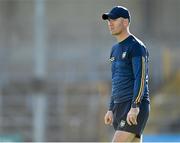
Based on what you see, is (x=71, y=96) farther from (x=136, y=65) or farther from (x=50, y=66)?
(x=136, y=65)

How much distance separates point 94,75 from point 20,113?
2668mm

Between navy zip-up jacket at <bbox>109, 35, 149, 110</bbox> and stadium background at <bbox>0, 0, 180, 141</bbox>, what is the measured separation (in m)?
13.1

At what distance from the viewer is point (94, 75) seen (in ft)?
82.5

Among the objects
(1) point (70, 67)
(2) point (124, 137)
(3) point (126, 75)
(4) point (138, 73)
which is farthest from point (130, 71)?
(1) point (70, 67)

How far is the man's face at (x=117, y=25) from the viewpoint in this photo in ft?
25.4

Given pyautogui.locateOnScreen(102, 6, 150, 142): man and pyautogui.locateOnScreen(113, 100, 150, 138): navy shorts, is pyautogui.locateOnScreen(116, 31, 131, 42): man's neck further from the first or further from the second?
pyautogui.locateOnScreen(113, 100, 150, 138): navy shorts

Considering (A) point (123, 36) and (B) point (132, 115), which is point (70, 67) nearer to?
(A) point (123, 36)

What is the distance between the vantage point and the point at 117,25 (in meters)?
7.75

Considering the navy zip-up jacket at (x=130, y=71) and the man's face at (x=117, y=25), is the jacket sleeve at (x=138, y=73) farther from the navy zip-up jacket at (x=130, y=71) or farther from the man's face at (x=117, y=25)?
the man's face at (x=117, y=25)

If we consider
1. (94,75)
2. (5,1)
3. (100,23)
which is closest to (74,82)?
(94,75)

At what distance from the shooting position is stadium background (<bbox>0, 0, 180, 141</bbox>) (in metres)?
22.9

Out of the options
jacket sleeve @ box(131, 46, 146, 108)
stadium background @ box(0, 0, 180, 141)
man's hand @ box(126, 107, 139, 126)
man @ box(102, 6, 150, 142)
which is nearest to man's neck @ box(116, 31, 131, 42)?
man @ box(102, 6, 150, 142)

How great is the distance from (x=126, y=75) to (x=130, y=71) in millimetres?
54

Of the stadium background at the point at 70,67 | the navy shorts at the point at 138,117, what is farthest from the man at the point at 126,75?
the stadium background at the point at 70,67
